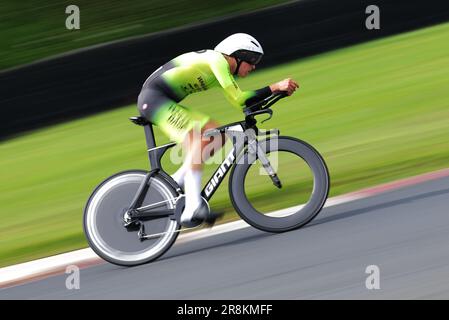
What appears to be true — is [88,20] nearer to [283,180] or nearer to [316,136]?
[316,136]

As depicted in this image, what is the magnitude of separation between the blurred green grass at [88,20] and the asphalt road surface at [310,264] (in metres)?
9.40

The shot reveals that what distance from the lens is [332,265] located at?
650cm

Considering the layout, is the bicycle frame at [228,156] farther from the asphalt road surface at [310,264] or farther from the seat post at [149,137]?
the asphalt road surface at [310,264]

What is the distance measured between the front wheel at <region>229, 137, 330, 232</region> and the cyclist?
0.90 feet

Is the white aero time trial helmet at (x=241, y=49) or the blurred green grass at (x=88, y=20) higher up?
the blurred green grass at (x=88, y=20)

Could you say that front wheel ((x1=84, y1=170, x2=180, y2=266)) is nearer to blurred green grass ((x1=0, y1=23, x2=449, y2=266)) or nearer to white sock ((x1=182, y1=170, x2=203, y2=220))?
white sock ((x1=182, y1=170, x2=203, y2=220))

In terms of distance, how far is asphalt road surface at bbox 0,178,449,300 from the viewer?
611 cm

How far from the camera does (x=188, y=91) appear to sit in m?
7.21

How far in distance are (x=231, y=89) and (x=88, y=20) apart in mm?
10736

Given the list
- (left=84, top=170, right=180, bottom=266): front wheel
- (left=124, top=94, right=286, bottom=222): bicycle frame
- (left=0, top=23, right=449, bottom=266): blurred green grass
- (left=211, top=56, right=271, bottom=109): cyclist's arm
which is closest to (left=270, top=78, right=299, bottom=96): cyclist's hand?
(left=211, top=56, right=271, bottom=109): cyclist's arm

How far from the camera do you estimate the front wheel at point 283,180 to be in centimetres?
716

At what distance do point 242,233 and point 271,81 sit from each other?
6047mm

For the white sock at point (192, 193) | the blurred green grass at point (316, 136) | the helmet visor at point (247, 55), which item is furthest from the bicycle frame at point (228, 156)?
the blurred green grass at point (316, 136)

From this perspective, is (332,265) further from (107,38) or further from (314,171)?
(107,38)
